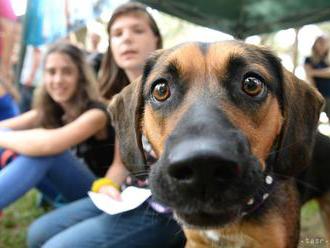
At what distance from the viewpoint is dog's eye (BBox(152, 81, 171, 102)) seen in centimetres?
278

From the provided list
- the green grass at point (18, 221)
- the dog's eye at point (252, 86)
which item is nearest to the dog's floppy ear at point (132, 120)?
the dog's eye at point (252, 86)

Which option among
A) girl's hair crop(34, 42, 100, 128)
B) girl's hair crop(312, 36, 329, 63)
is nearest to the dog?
girl's hair crop(34, 42, 100, 128)

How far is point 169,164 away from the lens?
1.99 metres

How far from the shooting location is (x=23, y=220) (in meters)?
5.82

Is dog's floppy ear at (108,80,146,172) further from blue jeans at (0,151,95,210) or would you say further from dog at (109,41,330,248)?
blue jeans at (0,151,95,210)

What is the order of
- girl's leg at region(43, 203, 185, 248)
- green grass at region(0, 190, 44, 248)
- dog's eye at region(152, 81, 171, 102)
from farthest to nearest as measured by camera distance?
green grass at region(0, 190, 44, 248) → girl's leg at region(43, 203, 185, 248) → dog's eye at region(152, 81, 171, 102)

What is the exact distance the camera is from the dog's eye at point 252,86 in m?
2.66

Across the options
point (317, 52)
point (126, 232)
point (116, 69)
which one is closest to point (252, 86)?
point (126, 232)

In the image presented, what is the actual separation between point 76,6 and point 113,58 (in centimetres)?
213

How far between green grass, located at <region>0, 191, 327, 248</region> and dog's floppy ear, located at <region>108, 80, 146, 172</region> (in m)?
1.74

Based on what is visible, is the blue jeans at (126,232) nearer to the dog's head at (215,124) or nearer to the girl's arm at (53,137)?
the dog's head at (215,124)

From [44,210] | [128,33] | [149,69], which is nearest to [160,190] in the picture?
[149,69]

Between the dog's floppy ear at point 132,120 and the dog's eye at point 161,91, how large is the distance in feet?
1.01

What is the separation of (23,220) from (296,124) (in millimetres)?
4098
